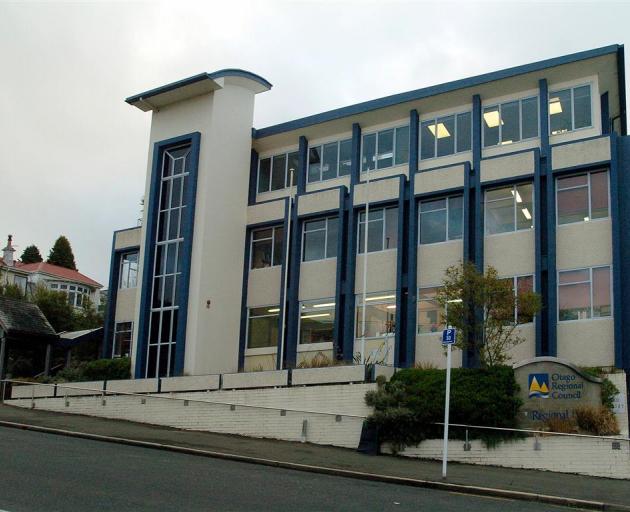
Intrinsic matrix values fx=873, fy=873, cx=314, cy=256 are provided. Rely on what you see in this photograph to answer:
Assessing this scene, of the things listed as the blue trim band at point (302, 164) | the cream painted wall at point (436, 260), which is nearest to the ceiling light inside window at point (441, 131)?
the cream painted wall at point (436, 260)

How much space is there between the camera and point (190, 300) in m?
33.8

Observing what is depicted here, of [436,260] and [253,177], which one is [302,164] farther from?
[436,260]

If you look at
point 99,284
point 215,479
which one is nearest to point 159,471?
point 215,479

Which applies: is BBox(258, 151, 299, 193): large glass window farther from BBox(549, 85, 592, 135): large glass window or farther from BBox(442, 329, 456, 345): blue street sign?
BBox(442, 329, 456, 345): blue street sign

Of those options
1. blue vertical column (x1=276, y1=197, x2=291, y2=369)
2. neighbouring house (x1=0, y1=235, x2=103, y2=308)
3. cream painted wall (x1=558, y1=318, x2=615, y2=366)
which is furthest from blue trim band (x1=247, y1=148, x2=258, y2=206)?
neighbouring house (x1=0, y1=235, x2=103, y2=308)

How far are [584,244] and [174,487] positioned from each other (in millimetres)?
18029

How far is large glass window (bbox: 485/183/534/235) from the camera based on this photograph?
29906 mm

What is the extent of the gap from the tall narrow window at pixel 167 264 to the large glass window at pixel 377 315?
7263mm

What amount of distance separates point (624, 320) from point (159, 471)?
16.1 m

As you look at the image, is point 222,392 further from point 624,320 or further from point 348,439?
point 624,320

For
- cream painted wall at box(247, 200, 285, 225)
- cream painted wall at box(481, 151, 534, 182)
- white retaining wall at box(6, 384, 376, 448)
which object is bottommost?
white retaining wall at box(6, 384, 376, 448)

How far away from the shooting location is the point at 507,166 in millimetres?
30297

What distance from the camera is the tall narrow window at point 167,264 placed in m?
34.3

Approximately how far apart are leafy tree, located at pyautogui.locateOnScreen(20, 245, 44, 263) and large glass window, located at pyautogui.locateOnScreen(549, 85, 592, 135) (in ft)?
246
